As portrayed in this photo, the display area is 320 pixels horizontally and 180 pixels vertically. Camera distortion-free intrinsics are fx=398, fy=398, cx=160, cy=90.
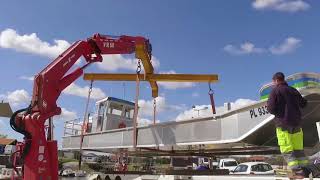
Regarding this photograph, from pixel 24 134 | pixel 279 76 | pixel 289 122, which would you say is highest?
pixel 279 76

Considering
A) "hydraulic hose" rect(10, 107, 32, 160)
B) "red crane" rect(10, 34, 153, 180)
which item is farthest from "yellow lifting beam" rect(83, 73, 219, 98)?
"hydraulic hose" rect(10, 107, 32, 160)

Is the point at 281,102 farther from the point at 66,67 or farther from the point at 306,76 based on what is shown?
the point at 66,67

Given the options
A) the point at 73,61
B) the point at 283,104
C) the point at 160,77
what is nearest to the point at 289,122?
the point at 283,104

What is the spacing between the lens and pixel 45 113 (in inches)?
→ 338

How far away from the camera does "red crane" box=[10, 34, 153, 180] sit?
812cm

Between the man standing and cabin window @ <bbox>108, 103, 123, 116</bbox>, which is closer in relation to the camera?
the man standing

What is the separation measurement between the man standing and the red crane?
480cm

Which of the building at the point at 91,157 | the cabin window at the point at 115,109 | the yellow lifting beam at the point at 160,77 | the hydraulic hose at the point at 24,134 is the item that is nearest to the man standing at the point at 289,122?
the hydraulic hose at the point at 24,134

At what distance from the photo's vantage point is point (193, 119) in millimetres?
9133

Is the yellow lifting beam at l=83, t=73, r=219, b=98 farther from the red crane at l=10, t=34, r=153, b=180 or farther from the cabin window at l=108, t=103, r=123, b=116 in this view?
the cabin window at l=108, t=103, r=123, b=116

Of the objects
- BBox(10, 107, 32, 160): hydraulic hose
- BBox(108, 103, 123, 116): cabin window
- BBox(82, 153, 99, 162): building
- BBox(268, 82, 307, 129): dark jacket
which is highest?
BBox(108, 103, 123, 116): cabin window

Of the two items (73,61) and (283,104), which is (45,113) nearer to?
(73,61)

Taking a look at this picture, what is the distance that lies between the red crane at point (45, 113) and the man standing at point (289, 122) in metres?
4.80

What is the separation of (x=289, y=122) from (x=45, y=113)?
5190 millimetres
